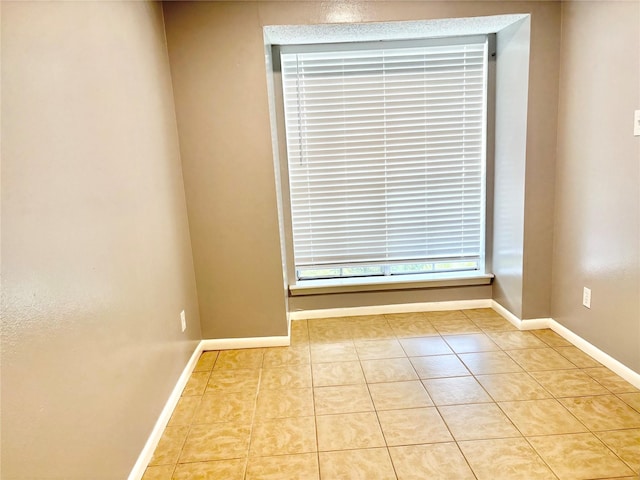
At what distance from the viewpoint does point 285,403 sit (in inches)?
80.0

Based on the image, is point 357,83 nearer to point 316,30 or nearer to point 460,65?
point 316,30

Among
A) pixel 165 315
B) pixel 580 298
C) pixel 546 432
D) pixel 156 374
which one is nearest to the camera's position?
pixel 546 432

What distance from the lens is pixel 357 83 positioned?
9.35 ft

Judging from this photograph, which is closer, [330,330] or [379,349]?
[379,349]

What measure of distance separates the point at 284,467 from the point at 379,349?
1.13 m

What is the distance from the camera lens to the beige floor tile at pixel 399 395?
1.97 m

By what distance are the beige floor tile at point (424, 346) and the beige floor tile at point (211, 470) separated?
1.29m

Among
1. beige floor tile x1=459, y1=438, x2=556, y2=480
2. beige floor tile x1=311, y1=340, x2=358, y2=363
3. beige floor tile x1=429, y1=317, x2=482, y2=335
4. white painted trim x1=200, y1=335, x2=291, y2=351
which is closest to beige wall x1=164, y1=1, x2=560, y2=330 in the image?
white painted trim x1=200, y1=335, x2=291, y2=351

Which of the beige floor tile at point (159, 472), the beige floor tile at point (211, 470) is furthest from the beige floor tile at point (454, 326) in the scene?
the beige floor tile at point (159, 472)

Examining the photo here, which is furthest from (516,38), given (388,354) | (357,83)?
(388,354)

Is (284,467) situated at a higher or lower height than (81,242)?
lower

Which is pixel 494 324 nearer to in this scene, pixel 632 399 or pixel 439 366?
pixel 439 366

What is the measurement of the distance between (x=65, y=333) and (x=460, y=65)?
2.96 metres

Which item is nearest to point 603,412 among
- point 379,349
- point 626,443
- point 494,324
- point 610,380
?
point 626,443
